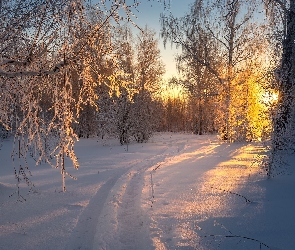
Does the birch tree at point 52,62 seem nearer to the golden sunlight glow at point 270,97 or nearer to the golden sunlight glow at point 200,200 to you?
the golden sunlight glow at point 200,200

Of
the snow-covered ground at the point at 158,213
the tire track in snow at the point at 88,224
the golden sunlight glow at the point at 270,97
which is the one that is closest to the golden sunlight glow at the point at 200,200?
the snow-covered ground at the point at 158,213

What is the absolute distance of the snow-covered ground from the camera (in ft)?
12.4

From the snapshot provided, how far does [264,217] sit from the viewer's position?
409cm

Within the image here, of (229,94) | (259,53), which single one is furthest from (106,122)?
(259,53)

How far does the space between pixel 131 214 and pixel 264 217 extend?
7.44 ft

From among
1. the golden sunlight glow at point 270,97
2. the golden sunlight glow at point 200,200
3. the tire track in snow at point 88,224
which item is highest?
the golden sunlight glow at point 270,97

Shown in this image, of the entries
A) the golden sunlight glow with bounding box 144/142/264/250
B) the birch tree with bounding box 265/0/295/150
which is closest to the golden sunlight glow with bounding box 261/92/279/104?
the birch tree with bounding box 265/0/295/150

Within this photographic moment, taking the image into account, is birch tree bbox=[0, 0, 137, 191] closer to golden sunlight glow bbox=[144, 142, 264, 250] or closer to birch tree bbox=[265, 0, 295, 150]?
golden sunlight glow bbox=[144, 142, 264, 250]

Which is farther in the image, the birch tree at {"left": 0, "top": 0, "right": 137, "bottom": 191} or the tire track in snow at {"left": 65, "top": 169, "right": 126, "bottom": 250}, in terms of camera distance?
the tire track in snow at {"left": 65, "top": 169, "right": 126, "bottom": 250}

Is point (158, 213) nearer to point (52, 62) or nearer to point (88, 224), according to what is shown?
point (88, 224)

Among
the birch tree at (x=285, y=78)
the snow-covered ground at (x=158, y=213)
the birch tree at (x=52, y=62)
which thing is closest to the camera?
the birch tree at (x=52, y=62)

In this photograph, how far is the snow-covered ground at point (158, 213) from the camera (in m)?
3.77

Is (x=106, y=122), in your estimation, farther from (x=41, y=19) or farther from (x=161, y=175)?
(x=41, y=19)

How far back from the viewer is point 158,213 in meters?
4.92
